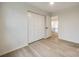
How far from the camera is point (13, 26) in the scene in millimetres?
2795

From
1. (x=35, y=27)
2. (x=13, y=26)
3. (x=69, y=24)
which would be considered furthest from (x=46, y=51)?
(x=69, y=24)

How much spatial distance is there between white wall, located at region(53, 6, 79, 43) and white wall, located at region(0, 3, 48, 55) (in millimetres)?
2394

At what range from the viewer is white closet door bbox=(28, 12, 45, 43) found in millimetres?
3883

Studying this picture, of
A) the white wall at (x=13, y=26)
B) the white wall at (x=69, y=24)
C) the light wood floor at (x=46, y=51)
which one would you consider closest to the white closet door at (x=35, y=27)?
the white wall at (x=13, y=26)

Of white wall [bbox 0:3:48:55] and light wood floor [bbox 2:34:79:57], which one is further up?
white wall [bbox 0:3:48:55]

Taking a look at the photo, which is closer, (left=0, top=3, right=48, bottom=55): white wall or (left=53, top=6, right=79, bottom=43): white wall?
(left=0, top=3, right=48, bottom=55): white wall

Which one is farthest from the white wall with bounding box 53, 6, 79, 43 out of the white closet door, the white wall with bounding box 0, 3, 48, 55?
the white wall with bounding box 0, 3, 48, 55

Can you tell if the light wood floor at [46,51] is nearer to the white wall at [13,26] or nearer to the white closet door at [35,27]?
the white wall at [13,26]

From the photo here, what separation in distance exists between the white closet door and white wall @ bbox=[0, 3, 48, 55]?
0.47m

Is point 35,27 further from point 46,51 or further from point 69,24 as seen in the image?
point 69,24

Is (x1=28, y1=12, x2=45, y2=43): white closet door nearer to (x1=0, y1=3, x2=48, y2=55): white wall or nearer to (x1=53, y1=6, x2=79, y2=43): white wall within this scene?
(x1=0, y1=3, x2=48, y2=55): white wall

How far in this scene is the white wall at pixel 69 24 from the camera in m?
3.93

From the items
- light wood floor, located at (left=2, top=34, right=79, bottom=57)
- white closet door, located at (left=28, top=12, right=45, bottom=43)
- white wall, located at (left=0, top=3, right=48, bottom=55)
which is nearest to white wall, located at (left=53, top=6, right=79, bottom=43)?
light wood floor, located at (left=2, top=34, right=79, bottom=57)

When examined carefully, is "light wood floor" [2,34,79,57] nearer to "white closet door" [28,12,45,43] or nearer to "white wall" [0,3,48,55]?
"white wall" [0,3,48,55]
